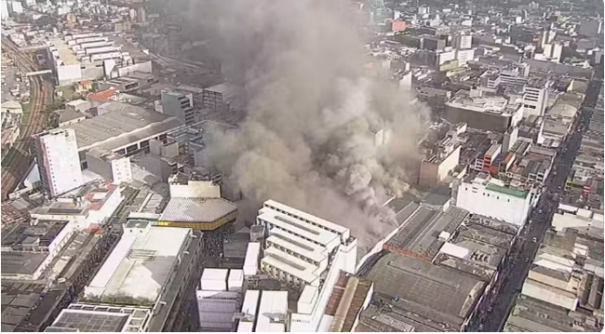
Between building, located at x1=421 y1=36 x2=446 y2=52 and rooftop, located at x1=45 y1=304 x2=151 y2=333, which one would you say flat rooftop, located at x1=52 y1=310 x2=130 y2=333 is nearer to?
rooftop, located at x1=45 y1=304 x2=151 y2=333

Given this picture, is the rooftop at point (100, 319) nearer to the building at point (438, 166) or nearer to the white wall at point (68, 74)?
the building at point (438, 166)

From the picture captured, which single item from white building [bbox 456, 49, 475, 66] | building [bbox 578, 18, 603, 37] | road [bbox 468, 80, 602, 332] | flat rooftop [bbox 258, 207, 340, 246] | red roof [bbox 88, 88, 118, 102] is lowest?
road [bbox 468, 80, 602, 332]

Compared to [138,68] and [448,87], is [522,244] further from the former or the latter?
[138,68]

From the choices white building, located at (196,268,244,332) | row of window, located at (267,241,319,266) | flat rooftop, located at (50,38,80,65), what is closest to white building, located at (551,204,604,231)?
row of window, located at (267,241,319,266)

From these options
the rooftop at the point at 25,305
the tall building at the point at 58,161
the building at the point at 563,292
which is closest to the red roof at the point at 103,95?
the tall building at the point at 58,161

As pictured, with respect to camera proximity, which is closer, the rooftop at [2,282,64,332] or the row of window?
the rooftop at [2,282,64,332]
